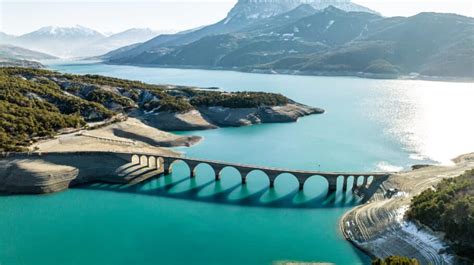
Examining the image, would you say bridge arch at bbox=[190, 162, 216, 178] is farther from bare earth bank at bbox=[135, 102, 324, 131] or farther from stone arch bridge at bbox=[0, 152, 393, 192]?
bare earth bank at bbox=[135, 102, 324, 131]

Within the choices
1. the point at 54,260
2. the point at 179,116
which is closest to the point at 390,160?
the point at 179,116

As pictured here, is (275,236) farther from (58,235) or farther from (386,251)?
(58,235)

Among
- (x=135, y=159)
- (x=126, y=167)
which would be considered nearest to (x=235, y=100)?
(x=135, y=159)

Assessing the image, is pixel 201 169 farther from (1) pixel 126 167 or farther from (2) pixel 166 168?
(1) pixel 126 167

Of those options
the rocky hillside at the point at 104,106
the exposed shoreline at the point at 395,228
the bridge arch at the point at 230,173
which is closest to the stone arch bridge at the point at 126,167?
the bridge arch at the point at 230,173

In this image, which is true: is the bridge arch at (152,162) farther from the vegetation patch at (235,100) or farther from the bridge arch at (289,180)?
the vegetation patch at (235,100)

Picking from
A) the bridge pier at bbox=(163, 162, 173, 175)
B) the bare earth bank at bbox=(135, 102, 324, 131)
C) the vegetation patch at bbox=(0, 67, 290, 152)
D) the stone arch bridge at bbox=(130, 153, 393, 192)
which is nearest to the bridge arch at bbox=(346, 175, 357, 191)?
the stone arch bridge at bbox=(130, 153, 393, 192)
